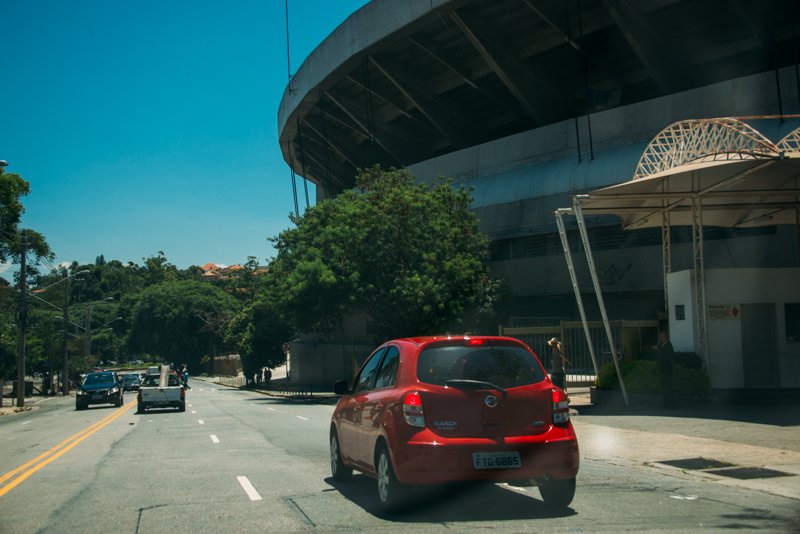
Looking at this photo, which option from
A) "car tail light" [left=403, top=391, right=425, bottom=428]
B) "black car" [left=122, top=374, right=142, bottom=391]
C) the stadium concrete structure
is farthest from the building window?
"black car" [left=122, top=374, right=142, bottom=391]

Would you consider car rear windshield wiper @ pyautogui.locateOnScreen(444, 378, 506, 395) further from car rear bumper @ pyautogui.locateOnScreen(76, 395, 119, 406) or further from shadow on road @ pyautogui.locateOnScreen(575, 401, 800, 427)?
car rear bumper @ pyautogui.locateOnScreen(76, 395, 119, 406)

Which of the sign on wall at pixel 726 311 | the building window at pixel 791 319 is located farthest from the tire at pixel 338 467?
the building window at pixel 791 319

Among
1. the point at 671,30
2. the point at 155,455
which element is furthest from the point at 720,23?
the point at 155,455

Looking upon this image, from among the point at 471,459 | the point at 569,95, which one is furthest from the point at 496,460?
the point at 569,95

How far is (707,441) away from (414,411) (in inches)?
316

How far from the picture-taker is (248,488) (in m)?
10.2

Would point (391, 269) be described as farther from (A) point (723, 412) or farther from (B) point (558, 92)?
(A) point (723, 412)

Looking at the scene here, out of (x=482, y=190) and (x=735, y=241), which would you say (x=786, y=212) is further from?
(x=482, y=190)

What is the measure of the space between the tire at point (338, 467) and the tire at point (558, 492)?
2.82 meters

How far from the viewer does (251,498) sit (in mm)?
9375

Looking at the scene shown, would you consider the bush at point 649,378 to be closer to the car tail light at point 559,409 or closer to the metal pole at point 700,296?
the metal pole at point 700,296

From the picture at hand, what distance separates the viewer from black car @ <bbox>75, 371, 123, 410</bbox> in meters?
36.5

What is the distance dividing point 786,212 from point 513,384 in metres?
19.4

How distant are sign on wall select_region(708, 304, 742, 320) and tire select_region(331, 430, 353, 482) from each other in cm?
1327
